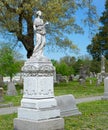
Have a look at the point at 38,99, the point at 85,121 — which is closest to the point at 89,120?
the point at 85,121

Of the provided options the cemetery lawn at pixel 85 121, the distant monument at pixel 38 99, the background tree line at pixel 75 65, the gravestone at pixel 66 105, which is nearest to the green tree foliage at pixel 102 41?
the background tree line at pixel 75 65

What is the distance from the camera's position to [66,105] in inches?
555

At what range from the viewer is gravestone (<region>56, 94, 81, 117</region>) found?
13.8m

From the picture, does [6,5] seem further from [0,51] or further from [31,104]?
[31,104]

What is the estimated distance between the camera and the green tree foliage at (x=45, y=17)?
34031 millimetres

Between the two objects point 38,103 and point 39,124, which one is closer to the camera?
point 39,124

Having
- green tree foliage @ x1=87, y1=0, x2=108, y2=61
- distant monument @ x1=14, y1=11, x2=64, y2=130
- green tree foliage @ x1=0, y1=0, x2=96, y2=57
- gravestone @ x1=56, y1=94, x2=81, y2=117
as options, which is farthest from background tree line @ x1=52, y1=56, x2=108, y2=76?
distant monument @ x1=14, y1=11, x2=64, y2=130

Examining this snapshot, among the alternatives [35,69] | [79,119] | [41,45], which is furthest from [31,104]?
[79,119]

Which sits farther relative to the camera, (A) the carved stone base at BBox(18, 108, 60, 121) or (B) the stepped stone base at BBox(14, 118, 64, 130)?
(A) the carved stone base at BBox(18, 108, 60, 121)

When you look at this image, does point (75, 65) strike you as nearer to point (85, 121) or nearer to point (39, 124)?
point (85, 121)

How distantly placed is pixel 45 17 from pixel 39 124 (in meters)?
24.0

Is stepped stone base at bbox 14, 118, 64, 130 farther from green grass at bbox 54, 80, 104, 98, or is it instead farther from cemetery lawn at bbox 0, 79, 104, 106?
green grass at bbox 54, 80, 104, 98

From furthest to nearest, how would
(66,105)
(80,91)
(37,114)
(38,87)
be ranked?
(80,91), (66,105), (38,87), (37,114)

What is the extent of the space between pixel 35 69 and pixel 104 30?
48761 millimetres
